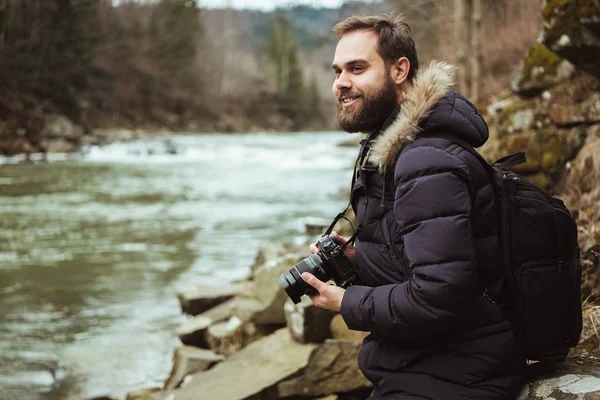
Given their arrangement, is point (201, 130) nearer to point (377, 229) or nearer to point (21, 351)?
point (21, 351)

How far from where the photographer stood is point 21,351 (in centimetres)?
573

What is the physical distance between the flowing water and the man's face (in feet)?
11.9

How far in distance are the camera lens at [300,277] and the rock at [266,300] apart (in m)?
2.70

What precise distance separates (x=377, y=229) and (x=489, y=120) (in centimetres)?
549

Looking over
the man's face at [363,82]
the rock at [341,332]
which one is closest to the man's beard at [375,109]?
the man's face at [363,82]

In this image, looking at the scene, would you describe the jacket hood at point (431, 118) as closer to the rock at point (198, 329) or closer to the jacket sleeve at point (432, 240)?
the jacket sleeve at point (432, 240)

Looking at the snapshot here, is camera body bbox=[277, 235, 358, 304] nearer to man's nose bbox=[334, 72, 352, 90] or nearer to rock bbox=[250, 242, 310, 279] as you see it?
man's nose bbox=[334, 72, 352, 90]

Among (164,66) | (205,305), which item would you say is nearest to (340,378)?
(205,305)

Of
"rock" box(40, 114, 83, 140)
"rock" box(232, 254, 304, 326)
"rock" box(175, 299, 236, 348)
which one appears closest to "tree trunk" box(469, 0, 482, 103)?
"rock" box(232, 254, 304, 326)

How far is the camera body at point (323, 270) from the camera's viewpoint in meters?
2.12

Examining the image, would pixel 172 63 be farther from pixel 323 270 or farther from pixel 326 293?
pixel 326 293

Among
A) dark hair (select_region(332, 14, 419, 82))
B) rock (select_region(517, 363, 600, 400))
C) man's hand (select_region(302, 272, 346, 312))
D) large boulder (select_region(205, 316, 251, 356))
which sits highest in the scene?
dark hair (select_region(332, 14, 419, 82))

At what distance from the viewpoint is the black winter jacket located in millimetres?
1741

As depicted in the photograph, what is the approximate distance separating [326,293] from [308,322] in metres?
2.07
